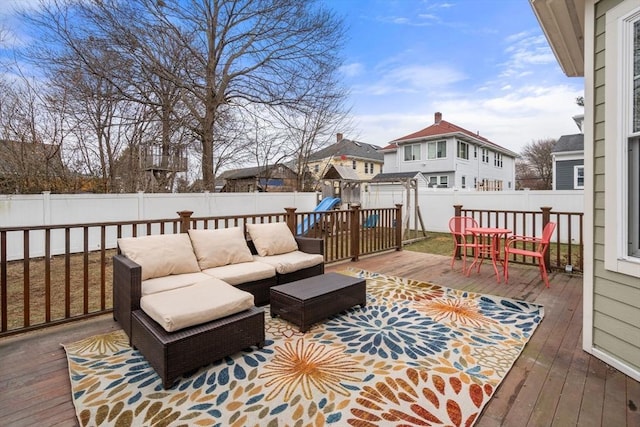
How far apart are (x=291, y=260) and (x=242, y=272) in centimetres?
70

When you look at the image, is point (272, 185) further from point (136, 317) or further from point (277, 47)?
point (136, 317)

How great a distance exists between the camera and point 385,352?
2.53 meters

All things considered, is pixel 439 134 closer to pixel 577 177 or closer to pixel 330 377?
pixel 577 177

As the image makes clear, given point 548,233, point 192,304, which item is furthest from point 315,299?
point 548,233

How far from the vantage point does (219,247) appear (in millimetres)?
3652

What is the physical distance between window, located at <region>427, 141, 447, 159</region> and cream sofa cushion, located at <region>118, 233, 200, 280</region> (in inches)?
689

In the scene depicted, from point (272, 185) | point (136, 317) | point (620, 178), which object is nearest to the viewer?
point (620, 178)

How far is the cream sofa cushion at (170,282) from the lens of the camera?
2793 mm

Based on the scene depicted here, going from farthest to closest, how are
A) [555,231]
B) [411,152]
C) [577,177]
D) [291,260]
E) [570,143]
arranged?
[411,152], [570,143], [577,177], [555,231], [291,260]

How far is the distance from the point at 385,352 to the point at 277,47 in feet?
32.5

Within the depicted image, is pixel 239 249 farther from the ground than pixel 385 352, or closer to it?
farther from the ground

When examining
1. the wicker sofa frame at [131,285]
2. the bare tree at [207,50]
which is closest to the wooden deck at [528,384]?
the wicker sofa frame at [131,285]

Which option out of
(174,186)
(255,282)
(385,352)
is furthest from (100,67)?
(385,352)

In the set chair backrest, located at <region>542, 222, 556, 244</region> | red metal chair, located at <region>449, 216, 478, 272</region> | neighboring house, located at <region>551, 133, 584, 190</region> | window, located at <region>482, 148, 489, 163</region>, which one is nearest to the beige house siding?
chair backrest, located at <region>542, 222, 556, 244</region>
